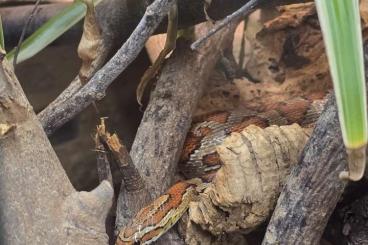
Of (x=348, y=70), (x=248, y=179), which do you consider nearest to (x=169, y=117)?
(x=248, y=179)

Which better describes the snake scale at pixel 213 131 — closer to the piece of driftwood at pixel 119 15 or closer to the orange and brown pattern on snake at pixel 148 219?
the orange and brown pattern on snake at pixel 148 219

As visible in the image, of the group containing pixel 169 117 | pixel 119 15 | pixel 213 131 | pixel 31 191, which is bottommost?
pixel 213 131

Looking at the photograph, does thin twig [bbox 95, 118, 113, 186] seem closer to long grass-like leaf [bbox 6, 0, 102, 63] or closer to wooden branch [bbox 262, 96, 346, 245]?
long grass-like leaf [bbox 6, 0, 102, 63]

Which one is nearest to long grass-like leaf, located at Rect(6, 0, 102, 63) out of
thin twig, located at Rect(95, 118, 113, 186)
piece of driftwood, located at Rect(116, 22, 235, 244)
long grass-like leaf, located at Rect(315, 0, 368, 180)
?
thin twig, located at Rect(95, 118, 113, 186)

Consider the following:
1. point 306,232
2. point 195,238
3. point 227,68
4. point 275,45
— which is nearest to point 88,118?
point 227,68

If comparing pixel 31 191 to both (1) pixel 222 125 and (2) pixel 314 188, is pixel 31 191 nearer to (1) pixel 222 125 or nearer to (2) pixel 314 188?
(2) pixel 314 188

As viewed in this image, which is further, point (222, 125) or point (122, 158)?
point (222, 125)

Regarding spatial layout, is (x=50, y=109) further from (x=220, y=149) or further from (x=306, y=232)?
(x=306, y=232)
